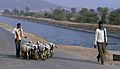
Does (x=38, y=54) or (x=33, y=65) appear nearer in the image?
(x=33, y=65)

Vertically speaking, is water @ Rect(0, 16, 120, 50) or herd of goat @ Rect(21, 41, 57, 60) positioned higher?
herd of goat @ Rect(21, 41, 57, 60)

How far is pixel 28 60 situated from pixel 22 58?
69 cm

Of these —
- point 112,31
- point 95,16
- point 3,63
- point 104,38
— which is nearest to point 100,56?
point 104,38

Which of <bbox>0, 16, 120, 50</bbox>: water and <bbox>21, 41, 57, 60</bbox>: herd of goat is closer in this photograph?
<bbox>21, 41, 57, 60</bbox>: herd of goat

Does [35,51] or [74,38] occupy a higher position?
[35,51]

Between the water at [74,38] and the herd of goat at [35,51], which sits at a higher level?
the herd of goat at [35,51]

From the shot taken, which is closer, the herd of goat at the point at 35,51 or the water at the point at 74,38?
the herd of goat at the point at 35,51

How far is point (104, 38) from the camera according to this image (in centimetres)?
1766

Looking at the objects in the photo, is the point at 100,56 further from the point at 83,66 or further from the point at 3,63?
the point at 3,63

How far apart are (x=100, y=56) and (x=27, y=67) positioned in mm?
3244

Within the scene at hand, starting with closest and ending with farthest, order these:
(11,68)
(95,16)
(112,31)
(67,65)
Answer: (11,68)
(67,65)
(112,31)
(95,16)

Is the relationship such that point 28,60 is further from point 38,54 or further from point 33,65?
point 33,65

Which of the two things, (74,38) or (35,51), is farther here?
(74,38)

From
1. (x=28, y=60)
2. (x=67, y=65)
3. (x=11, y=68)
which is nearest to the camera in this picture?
(x=11, y=68)
